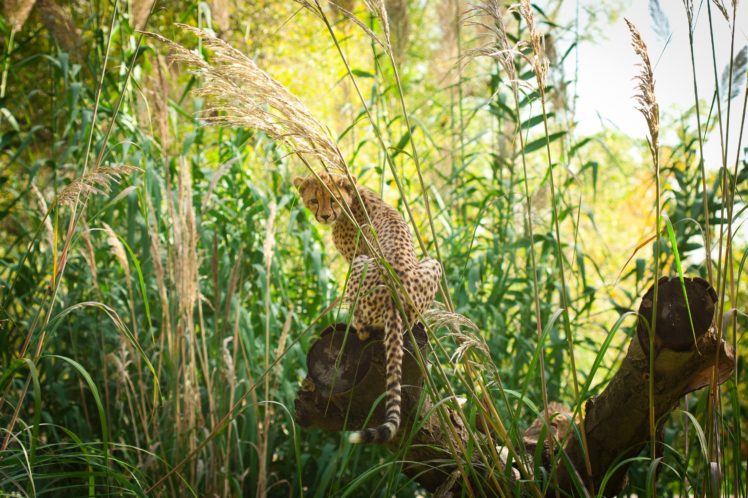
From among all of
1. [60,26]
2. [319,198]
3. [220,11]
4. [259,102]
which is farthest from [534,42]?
[60,26]

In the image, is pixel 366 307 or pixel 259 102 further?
pixel 366 307

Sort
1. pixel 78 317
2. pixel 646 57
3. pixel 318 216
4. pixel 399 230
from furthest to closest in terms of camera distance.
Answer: pixel 78 317, pixel 318 216, pixel 399 230, pixel 646 57

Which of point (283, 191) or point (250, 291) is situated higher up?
point (283, 191)

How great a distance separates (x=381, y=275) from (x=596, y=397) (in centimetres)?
82

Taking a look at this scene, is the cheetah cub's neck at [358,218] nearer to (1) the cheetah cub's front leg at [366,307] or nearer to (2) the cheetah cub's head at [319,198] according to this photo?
(2) the cheetah cub's head at [319,198]

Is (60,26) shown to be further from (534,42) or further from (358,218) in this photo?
(534,42)

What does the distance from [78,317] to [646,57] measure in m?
2.57

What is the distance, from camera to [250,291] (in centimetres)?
360

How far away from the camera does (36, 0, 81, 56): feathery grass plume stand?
3572 millimetres

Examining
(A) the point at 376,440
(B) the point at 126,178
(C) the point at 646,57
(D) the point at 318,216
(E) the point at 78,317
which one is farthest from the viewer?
(B) the point at 126,178

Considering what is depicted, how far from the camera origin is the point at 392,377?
1.96 meters

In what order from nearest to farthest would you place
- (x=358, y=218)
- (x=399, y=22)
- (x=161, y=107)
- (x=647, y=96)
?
(x=647, y=96)
(x=161, y=107)
(x=358, y=218)
(x=399, y=22)

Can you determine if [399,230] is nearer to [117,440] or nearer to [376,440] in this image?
[376,440]

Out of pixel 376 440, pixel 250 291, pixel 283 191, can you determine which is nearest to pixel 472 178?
pixel 283 191
